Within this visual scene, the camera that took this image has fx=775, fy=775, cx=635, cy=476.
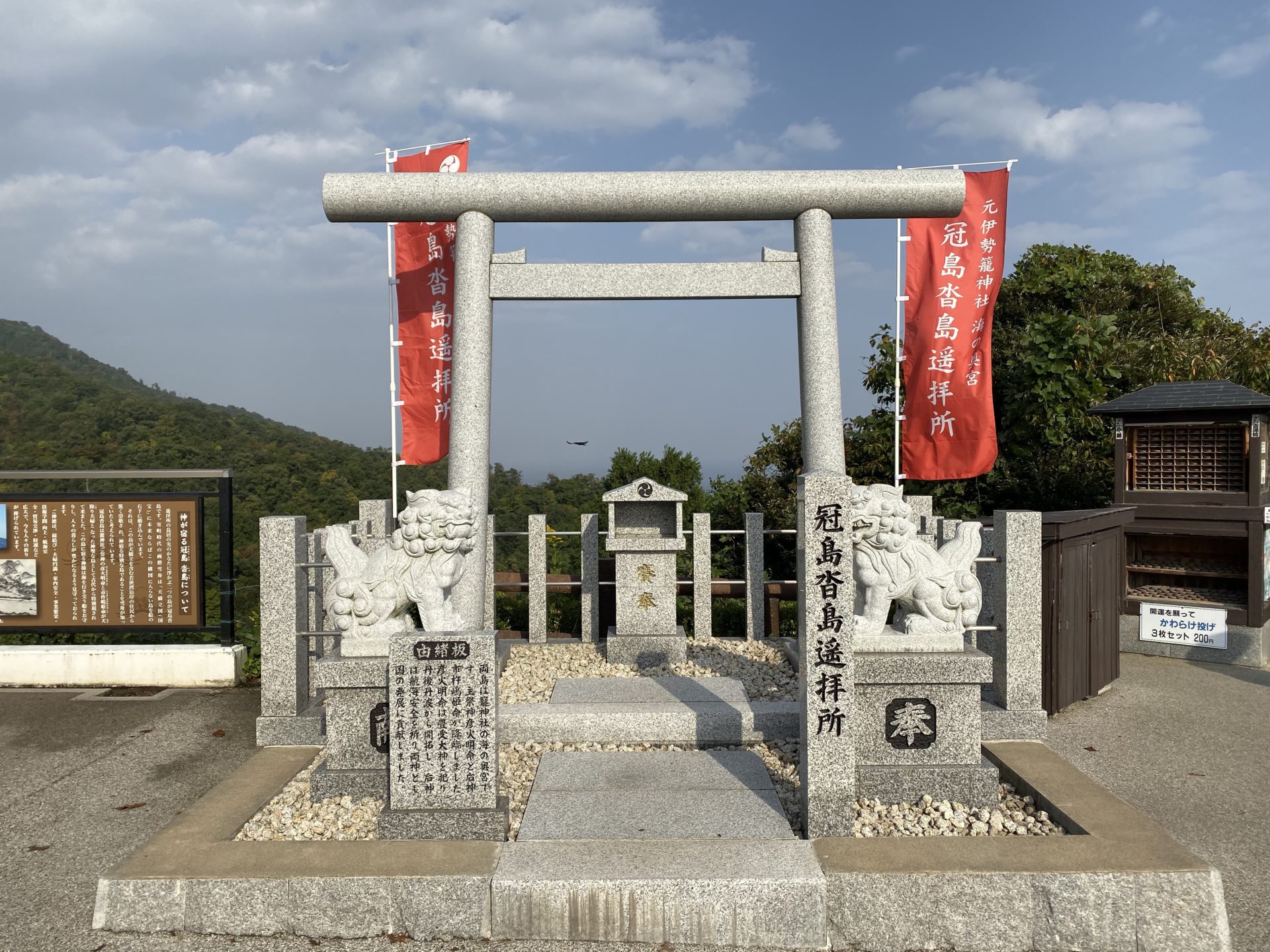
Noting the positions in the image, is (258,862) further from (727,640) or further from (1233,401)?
(1233,401)

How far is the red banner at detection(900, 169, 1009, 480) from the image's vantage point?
294 inches

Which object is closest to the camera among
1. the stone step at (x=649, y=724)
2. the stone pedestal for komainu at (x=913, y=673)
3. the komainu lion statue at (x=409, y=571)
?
the stone pedestal for komainu at (x=913, y=673)

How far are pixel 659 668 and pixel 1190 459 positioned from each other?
6181 mm

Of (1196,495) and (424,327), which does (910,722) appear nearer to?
(424,327)

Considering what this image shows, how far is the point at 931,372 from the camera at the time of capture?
25.0 feet

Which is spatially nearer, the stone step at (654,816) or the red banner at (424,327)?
the stone step at (654,816)

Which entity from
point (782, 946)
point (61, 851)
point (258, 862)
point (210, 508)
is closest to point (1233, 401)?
point (782, 946)

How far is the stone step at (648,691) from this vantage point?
5.87 metres

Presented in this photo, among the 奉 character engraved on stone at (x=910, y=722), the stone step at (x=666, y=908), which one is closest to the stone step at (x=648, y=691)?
the 奉 character engraved on stone at (x=910, y=722)

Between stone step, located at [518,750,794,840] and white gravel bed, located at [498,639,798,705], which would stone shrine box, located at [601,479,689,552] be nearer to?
white gravel bed, located at [498,639,798,705]

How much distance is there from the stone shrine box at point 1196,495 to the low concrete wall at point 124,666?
923cm

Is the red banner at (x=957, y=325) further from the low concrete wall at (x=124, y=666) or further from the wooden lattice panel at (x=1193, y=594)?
the low concrete wall at (x=124, y=666)

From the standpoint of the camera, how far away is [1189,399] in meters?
8.12

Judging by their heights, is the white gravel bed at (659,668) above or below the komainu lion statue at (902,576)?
below
